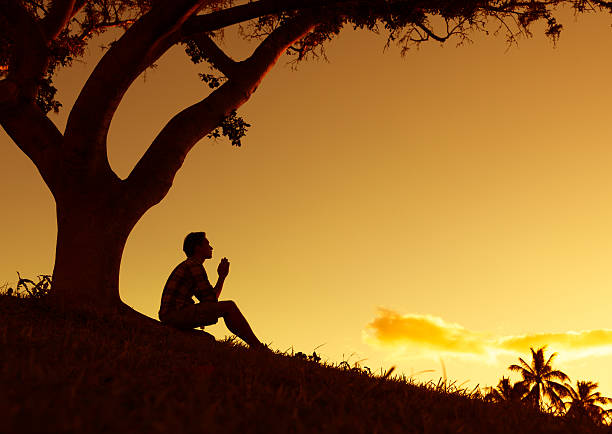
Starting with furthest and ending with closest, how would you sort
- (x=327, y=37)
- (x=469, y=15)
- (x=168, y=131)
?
(x=327, y=37), (x=469, y=15), (x=168, y=131)

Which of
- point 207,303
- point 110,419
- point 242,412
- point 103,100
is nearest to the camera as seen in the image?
point 110,419

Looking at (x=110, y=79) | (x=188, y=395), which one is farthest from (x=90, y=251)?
(x=188, y=395)

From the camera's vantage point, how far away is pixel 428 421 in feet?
13.5

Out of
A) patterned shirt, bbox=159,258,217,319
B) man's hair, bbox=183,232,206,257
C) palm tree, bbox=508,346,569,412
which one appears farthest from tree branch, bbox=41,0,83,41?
palm tree, bbox=508,346,569,412

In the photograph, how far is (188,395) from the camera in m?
3.61

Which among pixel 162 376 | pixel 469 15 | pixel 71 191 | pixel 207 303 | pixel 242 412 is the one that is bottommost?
pixel 242 412

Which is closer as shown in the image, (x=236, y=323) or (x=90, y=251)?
(x=236, y=323)

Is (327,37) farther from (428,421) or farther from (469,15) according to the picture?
(428,421)

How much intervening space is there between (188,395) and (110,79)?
21.0 feet

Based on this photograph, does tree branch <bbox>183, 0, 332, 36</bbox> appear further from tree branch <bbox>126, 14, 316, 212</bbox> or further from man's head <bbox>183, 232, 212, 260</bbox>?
man's head <bbox>183, 232, 212, 260</bbox>

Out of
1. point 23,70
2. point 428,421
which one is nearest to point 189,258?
point 23,70

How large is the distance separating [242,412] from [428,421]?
4.67 feet

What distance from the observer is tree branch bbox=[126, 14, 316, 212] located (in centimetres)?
897

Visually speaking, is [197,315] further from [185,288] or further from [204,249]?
[204,249]
